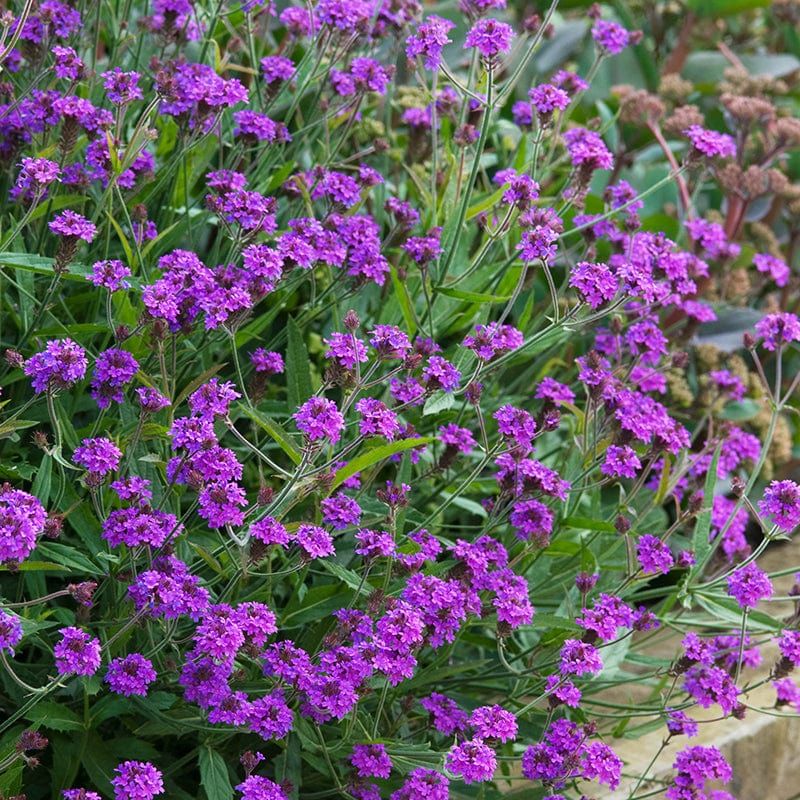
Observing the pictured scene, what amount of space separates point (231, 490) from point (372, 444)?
446 millimetres

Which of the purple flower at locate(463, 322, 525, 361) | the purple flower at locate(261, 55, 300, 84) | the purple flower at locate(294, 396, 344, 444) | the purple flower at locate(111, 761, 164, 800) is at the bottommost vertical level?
the purple flower at locate(111, 761, 164, 800)

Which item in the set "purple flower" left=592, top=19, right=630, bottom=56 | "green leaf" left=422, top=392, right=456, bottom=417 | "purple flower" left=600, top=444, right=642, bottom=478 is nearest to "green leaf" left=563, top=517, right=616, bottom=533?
"purple flower" left=600, top=444, right=642, bottom=478

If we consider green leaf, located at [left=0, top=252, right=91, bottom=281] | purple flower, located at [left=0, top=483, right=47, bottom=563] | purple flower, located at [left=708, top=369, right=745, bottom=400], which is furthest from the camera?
purple flower, located at [left=708, top=369, right=745, bottom=400]

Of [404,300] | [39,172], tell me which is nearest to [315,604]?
[404,300]

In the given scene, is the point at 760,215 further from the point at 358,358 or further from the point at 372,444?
the point at 358,358

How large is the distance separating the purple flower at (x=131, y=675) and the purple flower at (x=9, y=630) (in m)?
0.23

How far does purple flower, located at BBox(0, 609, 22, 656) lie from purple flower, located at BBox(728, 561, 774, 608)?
1.18 metres

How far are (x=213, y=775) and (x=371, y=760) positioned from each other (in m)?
0.24

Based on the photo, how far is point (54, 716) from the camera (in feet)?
6.48

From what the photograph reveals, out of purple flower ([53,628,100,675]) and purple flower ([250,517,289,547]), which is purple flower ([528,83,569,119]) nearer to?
purple flower ([250,517,289,547])

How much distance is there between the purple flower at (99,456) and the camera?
187 centimetres

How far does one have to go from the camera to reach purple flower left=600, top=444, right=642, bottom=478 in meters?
2.27

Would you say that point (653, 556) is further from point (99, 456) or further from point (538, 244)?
point (99, 456)

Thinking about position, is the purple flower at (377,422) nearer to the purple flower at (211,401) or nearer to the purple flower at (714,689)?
the purple flower at (211,401)
